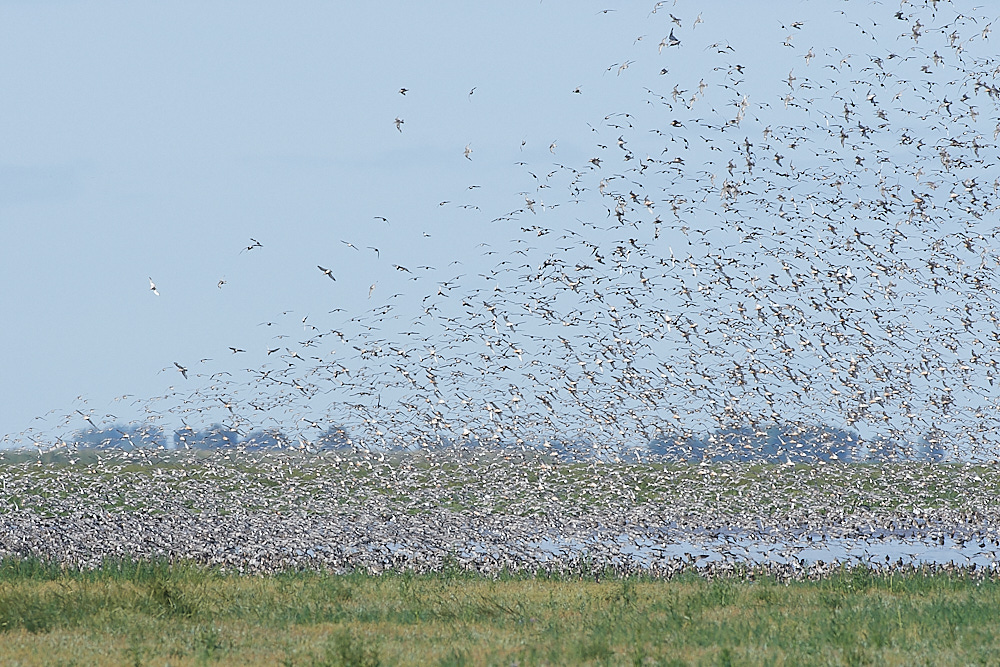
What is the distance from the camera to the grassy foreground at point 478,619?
12234 mm

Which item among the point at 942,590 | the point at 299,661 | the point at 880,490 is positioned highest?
the point at 299,661

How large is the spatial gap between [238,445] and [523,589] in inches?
451

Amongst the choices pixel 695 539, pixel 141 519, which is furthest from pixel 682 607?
pixel 141 519

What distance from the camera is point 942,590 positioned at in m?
18.5

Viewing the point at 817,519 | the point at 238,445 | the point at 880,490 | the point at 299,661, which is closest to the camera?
the point at 299,661

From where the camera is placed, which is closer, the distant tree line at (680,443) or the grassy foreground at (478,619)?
the grassy foreground at (478,619)

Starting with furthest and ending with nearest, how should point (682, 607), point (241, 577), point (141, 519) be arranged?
point (141, 519), point (241, 577), point (682, 607)

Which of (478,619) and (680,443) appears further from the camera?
(680,443)

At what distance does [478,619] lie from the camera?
1545 cm

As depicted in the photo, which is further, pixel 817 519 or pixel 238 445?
pixel 817 519

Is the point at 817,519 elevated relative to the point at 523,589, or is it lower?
lower

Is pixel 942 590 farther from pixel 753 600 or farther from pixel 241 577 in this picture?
pixel 241 577

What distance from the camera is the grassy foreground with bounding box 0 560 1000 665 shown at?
40.1 ft

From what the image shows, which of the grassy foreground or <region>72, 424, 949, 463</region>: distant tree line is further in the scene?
<region>72, 424, 949, 463</region>: distant tree line
